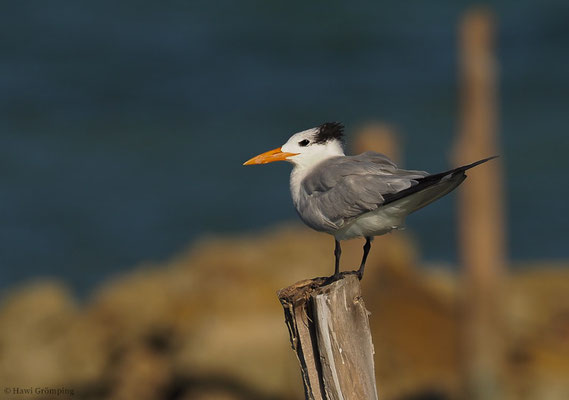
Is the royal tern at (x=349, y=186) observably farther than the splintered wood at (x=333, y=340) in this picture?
Yes

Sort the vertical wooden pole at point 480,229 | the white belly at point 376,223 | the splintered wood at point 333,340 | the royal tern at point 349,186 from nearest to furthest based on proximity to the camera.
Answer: the splintered wood at point 333,340 < the royal tern at point 349,186 < the white belly at point 376,223 < the vertical wooden pole at point 480,229

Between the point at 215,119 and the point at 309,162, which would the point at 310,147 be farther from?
the point at 215,119

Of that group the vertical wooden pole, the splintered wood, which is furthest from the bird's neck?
the vertical wooden pole

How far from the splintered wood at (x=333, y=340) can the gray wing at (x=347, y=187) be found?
0.48 meters

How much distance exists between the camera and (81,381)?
13.3 metres

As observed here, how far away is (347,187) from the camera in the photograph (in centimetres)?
582

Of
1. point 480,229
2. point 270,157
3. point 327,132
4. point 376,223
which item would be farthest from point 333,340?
point 480,229

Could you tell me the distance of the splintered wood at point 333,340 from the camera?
5266 millimetres

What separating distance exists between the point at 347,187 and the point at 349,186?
1cm

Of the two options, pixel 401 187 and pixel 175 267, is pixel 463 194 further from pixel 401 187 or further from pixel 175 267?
pixel 401 187

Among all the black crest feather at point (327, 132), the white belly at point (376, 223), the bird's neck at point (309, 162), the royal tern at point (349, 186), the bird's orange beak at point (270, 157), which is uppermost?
the black crest feather at point (327, 132)

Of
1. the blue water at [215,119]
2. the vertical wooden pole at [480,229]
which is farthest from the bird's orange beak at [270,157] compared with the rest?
the blue water at [215,119]

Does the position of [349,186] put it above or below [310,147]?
below

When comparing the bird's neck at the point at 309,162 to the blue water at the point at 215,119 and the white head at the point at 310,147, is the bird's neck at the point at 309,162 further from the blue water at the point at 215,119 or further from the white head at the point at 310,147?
the blue water at the point at 215,119
